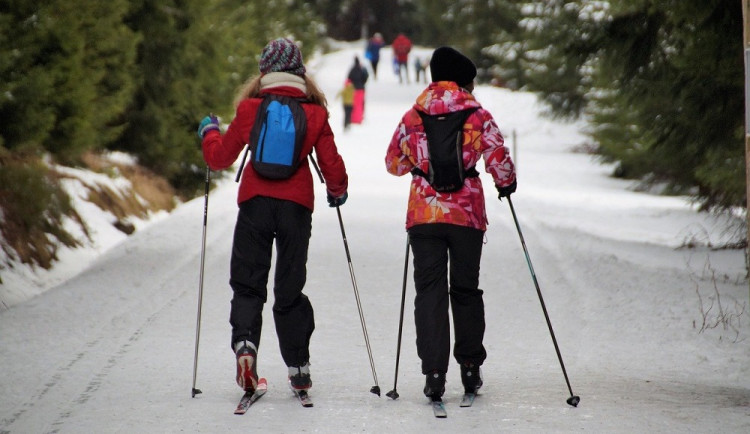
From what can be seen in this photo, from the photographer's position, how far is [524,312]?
1005 cm

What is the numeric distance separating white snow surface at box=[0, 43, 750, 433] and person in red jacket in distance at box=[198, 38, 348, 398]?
0.35 meters

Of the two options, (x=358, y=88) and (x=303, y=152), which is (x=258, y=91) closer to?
(x=303, y=152)

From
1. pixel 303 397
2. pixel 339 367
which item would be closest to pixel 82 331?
pixel 339 367

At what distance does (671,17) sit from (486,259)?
3568mm

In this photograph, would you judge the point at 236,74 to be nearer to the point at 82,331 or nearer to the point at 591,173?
the point at 591,173

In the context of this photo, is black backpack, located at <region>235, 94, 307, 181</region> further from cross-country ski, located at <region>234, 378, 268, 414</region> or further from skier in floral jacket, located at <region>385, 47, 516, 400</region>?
cross-country ski, located at <region>234, 378, 268, 414</region>

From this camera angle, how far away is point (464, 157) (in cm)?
633

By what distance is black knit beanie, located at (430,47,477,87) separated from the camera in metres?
6.51

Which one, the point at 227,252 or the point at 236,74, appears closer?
the point at 227,252

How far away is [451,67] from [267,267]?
1575 mm

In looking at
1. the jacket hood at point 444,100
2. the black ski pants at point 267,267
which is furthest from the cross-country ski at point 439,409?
the jacket hood at point 444,100

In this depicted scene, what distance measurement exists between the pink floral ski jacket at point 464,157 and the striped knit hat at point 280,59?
0.72 m

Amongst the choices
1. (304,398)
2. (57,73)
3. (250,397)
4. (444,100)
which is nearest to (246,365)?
(250,397)

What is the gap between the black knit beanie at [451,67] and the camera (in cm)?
651
